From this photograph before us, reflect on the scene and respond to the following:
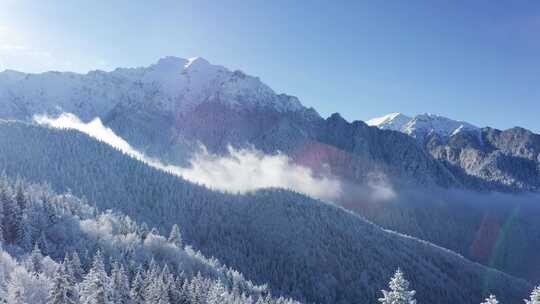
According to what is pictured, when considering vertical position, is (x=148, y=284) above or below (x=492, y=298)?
below

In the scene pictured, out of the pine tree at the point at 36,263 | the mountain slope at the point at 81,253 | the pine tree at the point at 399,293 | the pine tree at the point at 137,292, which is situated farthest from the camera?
the pine tree at the point at 36,263

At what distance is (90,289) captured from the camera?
6162 cm

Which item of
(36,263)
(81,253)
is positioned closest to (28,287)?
(36,263)

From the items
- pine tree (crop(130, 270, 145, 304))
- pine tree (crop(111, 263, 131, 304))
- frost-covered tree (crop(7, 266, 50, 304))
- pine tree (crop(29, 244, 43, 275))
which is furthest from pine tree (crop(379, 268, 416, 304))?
pine tree (crop(29, 244, 43, 275))

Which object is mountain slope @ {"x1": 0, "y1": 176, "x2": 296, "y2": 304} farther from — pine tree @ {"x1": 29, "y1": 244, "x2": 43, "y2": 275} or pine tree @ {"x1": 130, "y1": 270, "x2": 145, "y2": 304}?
pine tree @ {"x1": 130, "y1": 270, "x2": 145, "y2": 304}

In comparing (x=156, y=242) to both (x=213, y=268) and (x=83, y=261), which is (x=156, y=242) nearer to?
(x=213, y=268)

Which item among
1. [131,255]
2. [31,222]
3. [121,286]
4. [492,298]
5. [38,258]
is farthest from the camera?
[131,255]

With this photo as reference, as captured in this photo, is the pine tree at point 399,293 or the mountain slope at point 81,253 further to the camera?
the mountain slope at point 81,253

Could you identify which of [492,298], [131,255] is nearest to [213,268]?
[131,255]

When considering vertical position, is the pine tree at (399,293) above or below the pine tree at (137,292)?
above

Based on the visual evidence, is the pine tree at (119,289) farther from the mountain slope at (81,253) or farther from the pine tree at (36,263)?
the pine tree at (36,263)

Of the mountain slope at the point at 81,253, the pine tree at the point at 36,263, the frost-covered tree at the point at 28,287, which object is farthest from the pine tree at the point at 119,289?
the pine tree at the point at 36,263

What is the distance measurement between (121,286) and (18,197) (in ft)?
212

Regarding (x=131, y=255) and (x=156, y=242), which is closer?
(x=131, y=255)
